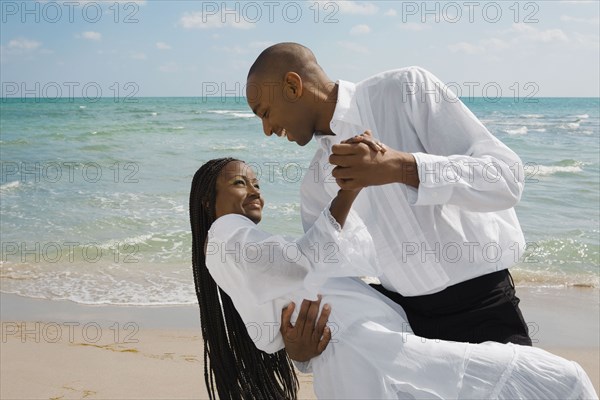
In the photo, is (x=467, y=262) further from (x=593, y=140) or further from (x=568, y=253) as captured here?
(x=593, y=140)

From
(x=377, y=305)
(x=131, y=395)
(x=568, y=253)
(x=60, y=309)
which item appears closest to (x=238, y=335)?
(x=377, y=305)

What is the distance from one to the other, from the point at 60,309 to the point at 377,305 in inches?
171

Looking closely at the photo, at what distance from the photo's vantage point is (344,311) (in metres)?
2.42

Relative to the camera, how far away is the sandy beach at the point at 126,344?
14.5ft

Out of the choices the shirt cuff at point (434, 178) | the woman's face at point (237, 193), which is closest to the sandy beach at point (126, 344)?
the woman's face at point (237, 193)

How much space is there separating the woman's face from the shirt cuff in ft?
2.46

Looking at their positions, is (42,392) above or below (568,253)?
above

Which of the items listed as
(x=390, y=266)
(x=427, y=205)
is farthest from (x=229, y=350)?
(x=427, y=205)

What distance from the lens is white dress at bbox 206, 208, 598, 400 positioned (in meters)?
2.20

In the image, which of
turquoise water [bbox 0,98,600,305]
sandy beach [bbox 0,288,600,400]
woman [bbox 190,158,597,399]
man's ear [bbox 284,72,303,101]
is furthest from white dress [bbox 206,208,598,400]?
turquoise water [bbox 0,98,600,305]

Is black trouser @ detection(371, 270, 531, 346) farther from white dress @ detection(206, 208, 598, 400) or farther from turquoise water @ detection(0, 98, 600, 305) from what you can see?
turquoise water @ detection(0, 98, 600, 305)

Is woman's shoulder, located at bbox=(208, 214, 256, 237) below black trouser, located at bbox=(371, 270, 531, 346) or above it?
above

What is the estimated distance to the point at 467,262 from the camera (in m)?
2.34

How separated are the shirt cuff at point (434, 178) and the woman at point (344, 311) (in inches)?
10.1
